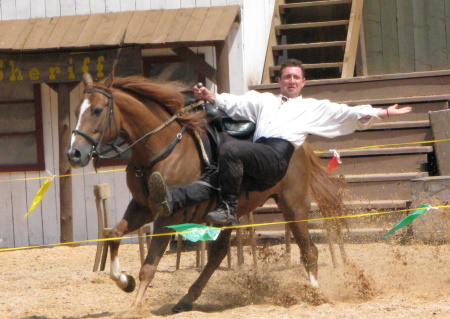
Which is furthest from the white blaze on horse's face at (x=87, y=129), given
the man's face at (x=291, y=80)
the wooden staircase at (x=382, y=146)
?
the wooden staircase at (x=382, y=146)

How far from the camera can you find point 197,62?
32.1 feet

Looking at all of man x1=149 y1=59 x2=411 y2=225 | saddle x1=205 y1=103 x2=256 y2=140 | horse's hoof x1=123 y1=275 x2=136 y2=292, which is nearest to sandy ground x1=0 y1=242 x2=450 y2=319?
horse's hoof x1=123 y1=275 x2=136 y2=292

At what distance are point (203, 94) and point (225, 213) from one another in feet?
3.16

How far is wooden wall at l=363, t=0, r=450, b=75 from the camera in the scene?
39.8 feet

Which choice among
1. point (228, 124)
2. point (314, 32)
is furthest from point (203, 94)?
point (314, 32)

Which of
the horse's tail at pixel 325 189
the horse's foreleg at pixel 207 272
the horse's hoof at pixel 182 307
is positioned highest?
the horse's tail at pixel 325 189

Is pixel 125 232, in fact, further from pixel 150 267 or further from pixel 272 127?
pixel 272 127

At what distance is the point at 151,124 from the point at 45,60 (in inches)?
182

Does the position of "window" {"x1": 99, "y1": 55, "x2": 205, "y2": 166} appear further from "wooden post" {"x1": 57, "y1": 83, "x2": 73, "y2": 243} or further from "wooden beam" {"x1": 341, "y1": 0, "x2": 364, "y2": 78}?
"wooden beam" {"x1": 341, "y1": 0, "x2": 364, "y2": 78}

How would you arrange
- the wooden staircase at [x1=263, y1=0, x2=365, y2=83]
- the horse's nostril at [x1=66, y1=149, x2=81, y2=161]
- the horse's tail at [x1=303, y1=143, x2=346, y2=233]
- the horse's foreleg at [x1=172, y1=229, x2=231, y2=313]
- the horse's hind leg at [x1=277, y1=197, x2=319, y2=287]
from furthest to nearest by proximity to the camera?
the wooden staircase at [x1=263, y1=0, x2=365, y2=83] < the horse's tail at [x1=303, y1=143, x2=346, y2=233] < the horse's hind leg at [x1=277, y1=197, x2=319, y2=287] < the horse's foreleg at [x1=172, y1=229, x2=231, y2=313] < the horse's nostril at [x1=66, y1=149, x2=81, y2=161]

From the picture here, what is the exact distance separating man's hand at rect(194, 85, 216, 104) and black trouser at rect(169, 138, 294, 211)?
460mm

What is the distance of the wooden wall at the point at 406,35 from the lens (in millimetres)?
12133

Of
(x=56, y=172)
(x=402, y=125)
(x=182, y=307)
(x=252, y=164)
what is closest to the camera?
(x=252, y=164)

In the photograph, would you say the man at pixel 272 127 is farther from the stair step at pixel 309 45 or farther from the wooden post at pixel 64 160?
the stair step at pixel 309 45
